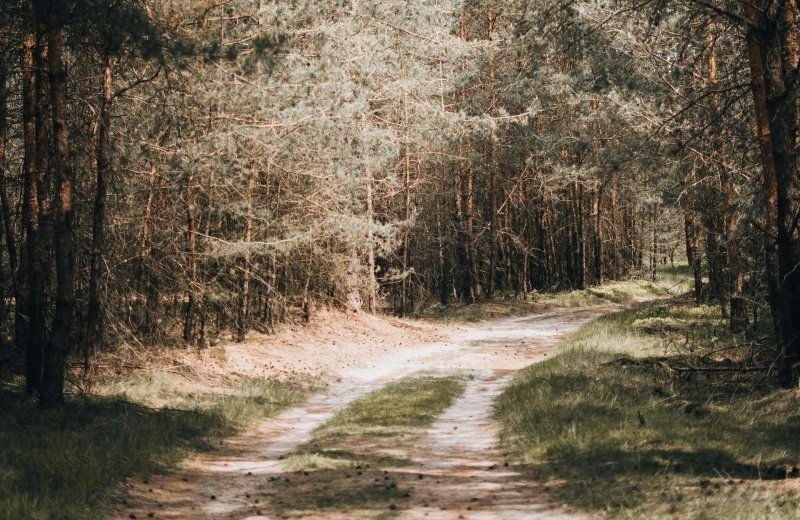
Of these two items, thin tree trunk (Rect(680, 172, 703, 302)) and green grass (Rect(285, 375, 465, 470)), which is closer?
green grass (Rect(285, 375, 465, 470))

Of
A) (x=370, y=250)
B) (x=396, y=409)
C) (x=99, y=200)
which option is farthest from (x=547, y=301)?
(x=99, y=200)

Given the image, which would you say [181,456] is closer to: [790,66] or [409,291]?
[790,66]

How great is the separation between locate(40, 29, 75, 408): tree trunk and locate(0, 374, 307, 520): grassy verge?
448 mm

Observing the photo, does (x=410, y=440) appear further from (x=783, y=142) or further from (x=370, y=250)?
(x=370, y=250)

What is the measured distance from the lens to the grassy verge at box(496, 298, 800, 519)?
7328 millimetres

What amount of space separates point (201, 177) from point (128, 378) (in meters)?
5.47

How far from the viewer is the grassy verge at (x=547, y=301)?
106 feet

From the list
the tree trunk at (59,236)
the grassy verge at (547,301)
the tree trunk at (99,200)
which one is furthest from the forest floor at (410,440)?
the grassy verge at (547,301)

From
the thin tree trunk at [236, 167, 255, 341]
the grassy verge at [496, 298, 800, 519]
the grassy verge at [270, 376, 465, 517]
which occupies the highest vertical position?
the thin tree trunk at [236, 167, 255, 341]

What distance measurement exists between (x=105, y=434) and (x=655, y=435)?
6.82 meters

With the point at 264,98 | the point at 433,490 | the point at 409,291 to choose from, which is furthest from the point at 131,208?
the point at 409,291

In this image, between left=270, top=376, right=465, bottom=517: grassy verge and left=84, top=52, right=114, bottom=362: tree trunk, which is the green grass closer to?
left=270, top=376, right=465, bottom=517: grassy verge

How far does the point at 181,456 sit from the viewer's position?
33.6ft

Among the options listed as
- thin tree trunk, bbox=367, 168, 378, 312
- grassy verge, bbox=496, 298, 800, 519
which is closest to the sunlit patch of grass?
grassy verge, bbox=496, 298, 800, 519
